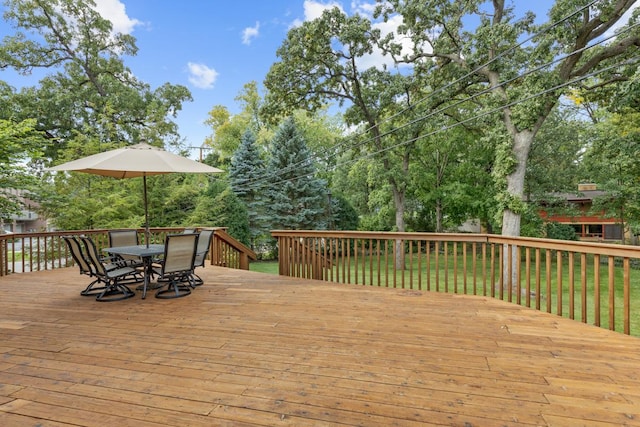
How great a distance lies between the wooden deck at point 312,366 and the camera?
74.9 inches

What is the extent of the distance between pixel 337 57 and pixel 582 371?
1322 centimetres

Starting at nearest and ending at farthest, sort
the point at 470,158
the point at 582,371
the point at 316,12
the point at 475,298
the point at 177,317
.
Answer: the point at 582,371 → the point at 177,317 → the point at 475,298 → the point at 316,12 → the point at 470,158

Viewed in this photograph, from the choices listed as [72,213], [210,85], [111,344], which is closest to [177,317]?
[111,344]

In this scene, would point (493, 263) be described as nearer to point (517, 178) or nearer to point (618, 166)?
point (517, 178)

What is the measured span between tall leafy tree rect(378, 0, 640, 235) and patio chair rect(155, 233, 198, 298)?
847 cm

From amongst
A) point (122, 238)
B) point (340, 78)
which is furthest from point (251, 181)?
point (122, 238)

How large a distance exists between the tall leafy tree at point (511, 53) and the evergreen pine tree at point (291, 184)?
689cm

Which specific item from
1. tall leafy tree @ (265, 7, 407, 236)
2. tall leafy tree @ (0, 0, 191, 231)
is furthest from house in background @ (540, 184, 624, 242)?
tall leafy tree @ (0, 0, 191, 231)

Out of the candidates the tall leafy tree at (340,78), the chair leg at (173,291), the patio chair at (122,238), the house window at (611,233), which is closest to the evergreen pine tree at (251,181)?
the tall leafy tree at (340,78)

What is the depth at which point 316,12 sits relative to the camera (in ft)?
42.3

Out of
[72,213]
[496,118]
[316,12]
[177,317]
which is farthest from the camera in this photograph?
[316,12]

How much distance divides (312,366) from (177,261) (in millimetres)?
3125

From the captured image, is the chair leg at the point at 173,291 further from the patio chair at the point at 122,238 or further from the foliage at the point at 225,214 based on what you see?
the foliage at the point at 225,214

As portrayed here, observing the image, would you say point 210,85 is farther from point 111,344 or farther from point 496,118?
point 111,344
